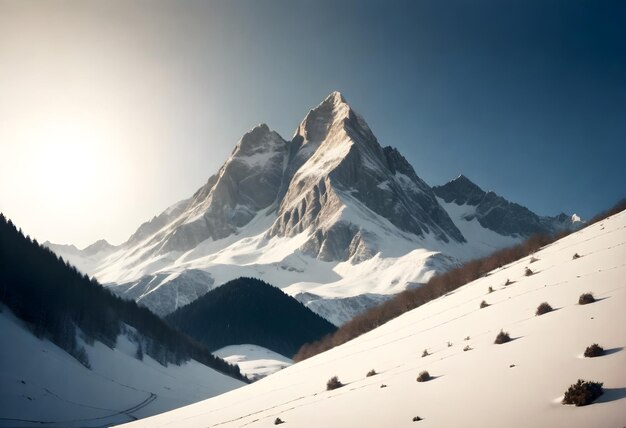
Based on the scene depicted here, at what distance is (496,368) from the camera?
476 inches

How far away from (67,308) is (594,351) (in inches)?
4132

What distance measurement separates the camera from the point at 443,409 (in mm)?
10664

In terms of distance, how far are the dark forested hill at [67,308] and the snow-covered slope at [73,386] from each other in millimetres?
4101

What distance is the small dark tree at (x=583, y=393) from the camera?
8609 millimetres

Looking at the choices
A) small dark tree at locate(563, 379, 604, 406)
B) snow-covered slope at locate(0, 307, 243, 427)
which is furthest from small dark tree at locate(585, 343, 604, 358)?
snow-covered slope at locate(0, 307, 243, 427)

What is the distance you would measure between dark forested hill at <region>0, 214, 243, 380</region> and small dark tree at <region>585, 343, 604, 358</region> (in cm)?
8753

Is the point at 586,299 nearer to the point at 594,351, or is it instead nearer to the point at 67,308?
the point at 594,351

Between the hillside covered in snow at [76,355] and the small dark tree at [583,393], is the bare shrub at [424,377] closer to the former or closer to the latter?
the small dark tree at [583,393]

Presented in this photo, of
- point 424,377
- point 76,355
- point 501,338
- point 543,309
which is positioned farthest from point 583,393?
point 76,355

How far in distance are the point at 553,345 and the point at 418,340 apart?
32.6 ft

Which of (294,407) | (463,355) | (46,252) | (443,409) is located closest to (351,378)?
(294,407)

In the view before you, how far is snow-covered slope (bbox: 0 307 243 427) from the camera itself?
56750 mm

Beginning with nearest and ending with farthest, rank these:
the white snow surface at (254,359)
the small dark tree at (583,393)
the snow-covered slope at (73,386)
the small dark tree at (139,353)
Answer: the small dark tree at (583,393), the snow-covered slope at (73,386), the small dark tree at (139,353), the white snow surface at (254,359)

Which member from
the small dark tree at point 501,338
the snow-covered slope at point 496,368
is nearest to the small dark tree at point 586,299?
the snow-covered slope at point 496,368
